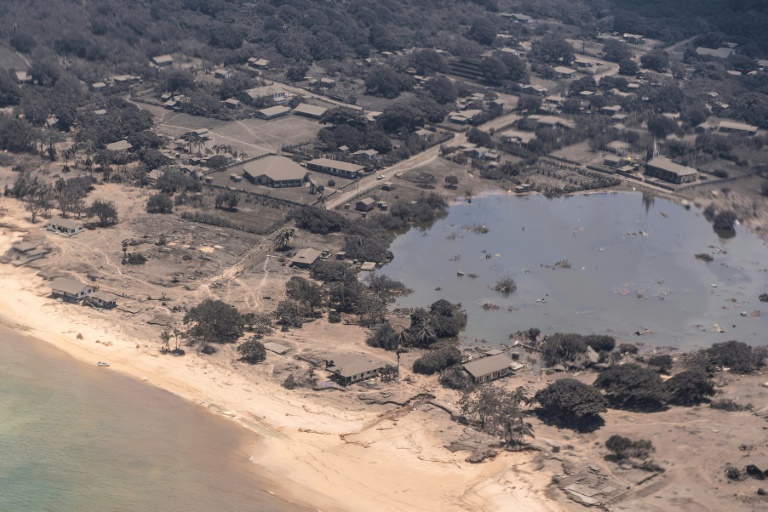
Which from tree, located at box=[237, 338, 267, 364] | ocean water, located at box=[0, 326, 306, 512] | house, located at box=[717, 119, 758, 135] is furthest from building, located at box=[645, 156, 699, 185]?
ocean water, located at box=[0, 326, 306, 512]

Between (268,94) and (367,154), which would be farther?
(268,94)

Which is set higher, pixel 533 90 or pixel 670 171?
pixel 670 171

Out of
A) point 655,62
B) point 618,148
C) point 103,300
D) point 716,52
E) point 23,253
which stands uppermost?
point 716,52

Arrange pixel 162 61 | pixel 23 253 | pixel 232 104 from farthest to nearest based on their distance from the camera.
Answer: pixel 162 61
pixel 232 104
pixel 23 253

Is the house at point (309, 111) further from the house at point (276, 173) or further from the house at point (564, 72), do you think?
the house at point (564, 72)

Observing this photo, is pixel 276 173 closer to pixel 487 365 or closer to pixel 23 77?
pixel 487 365

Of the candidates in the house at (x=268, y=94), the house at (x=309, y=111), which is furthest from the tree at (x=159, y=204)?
the house at (x=268, y=94)

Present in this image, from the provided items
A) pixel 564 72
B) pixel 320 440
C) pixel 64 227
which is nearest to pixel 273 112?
pixel 64 227

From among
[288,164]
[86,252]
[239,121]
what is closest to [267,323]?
[86,252]

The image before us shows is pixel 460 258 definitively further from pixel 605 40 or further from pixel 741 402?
pixel 605 40
